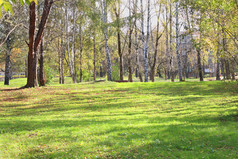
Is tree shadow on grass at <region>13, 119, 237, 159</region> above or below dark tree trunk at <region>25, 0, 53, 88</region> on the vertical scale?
below

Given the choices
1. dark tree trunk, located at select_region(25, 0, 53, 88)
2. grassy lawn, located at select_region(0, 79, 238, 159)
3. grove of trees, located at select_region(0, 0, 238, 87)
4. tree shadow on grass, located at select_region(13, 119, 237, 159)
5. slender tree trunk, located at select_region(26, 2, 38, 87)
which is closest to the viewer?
tree shadow on grass, located at select_region(13, 119, 237, 159)

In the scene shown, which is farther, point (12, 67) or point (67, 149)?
point (12, 67)

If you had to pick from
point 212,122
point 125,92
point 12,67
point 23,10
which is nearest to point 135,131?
point 212,122

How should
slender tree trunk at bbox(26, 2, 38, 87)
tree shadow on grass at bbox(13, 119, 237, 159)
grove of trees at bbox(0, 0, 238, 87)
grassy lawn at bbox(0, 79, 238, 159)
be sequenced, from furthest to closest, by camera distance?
slender tree trunk at bbox(26, 2, 38, 87), grove of trees at bbox(0, 0, 238, 87), grassy lawn at bbox(0, 79, 238, 159), tree shadow on grass at bbox(13, 119, 237, 159)

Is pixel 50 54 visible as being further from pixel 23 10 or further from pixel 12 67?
pixel 23 10

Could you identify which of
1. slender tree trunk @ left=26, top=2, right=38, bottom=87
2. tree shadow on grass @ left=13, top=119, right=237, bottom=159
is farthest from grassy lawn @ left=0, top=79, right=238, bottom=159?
slender tree trunk @ left=26, top=2, right=38, bottom=87

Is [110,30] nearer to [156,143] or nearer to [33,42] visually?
[33,42]

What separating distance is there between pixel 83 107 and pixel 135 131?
8.12m

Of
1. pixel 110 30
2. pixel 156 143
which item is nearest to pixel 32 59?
pixel 110 30

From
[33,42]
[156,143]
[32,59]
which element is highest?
[33,42]

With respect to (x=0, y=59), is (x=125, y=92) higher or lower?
lower

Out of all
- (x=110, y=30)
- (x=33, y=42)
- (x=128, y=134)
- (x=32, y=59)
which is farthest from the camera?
(x=110, y=30)

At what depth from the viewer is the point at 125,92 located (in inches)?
906

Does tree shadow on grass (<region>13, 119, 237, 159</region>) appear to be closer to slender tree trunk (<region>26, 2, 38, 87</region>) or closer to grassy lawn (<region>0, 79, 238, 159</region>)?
grassy lawn (<region>0, 79, 238, 159</region>)
